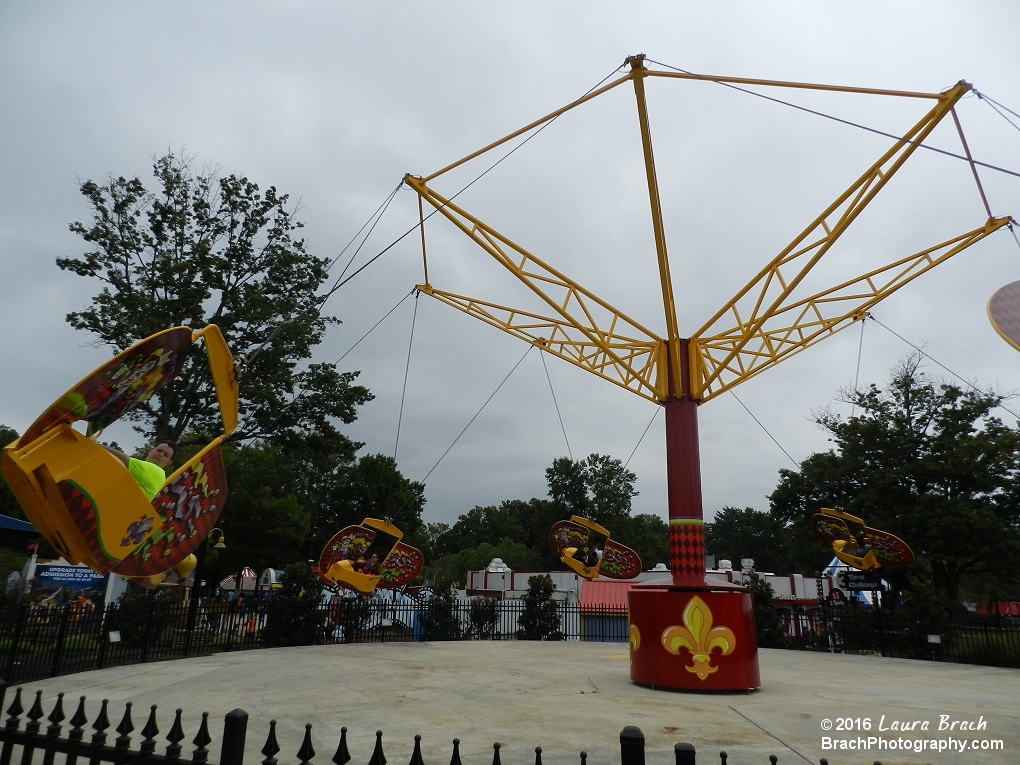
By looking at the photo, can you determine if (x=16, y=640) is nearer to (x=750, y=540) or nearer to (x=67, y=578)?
(x=67, y=578)

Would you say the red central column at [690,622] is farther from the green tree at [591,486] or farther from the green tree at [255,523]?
the green tree at [591,486]

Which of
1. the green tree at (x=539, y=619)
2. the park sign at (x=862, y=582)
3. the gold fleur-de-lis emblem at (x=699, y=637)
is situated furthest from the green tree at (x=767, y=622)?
the gold fleur-de-lis emblem at (x=699, y=637)

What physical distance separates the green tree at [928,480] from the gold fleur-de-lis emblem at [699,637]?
2210 centimetres

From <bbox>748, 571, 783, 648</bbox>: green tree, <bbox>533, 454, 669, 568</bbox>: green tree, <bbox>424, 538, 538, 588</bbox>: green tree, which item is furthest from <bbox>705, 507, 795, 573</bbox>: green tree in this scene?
<bbox>748, 571, 783, 648</bbox>: green tree

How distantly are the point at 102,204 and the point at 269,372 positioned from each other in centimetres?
785

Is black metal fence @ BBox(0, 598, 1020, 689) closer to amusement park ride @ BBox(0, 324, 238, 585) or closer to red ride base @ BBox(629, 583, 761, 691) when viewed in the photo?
amusement park ride @ BBox(0, 324, 238, 585)

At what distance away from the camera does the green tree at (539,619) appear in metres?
22.5

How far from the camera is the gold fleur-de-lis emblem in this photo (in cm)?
989

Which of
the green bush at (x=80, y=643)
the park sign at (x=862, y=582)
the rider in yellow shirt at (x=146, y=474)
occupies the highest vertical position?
the rider in yellow shirt at (x=146, y=474)

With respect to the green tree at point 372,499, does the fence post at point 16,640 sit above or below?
below

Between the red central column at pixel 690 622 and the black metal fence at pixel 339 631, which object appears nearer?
the red central column at pixel 690 622

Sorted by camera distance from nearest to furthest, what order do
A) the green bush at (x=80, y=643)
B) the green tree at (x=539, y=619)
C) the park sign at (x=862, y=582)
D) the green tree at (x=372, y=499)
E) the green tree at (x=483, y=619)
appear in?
the green bush at (x=80, y=643)
the green tree at (x=483, y=619)
the green tree at (x=539, y=619)
the park sign at (x=862, y=582)
the green tree at (x=372, y=499)

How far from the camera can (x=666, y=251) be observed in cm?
1142

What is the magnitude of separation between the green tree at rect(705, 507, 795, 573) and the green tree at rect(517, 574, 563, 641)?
67062 mm
